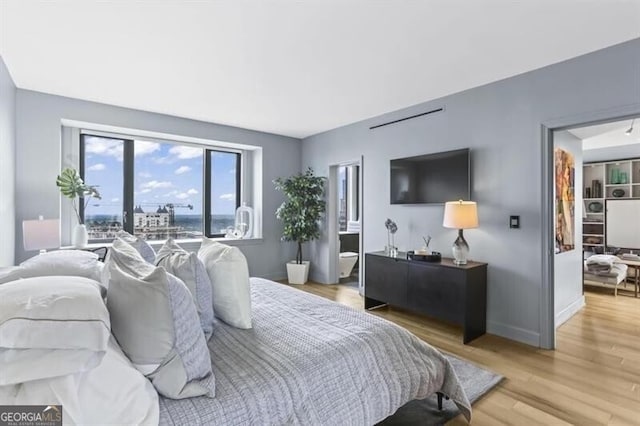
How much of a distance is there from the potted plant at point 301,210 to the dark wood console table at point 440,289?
1.62 metres

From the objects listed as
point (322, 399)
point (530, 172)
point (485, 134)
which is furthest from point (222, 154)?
point (322, 399)

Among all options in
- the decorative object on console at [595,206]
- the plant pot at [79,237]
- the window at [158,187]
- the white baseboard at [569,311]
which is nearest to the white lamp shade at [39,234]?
the plant pot at [79,237]

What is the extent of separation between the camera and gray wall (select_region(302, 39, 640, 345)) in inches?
103

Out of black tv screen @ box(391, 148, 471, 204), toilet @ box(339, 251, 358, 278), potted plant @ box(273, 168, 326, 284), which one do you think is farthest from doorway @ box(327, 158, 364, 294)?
black tv screen @ box(391, 148, 471, 204)

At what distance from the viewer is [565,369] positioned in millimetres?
2475

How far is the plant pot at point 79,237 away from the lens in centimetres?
371

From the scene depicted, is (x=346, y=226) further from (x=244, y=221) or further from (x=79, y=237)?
(x=79, y=237)

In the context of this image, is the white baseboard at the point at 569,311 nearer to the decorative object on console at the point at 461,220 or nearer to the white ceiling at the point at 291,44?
the decorative object on console at the point at 461,220

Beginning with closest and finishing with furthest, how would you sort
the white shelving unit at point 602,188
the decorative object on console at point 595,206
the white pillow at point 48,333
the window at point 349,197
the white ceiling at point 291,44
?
the white pillow at point 48,333 → the white ceiling at point 291,44 → the white shelving unit at point 602,188 → the decorative object on console at point 595,206 → the window at point 349,197

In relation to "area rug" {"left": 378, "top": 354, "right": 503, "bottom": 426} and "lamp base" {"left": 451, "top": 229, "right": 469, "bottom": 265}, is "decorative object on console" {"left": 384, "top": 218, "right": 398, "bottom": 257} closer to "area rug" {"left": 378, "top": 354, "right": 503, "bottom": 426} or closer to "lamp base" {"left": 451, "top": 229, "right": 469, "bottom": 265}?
"lamp base" {"left": 451, "top": 229, "right": 469, "bottom": 265}

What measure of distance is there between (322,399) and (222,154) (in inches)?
185

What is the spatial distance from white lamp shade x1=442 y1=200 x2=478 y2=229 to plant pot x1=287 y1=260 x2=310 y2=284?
271 cm

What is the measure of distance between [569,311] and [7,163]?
19.8 feet

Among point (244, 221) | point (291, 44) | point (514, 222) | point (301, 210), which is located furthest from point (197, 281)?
point (244, 221)
